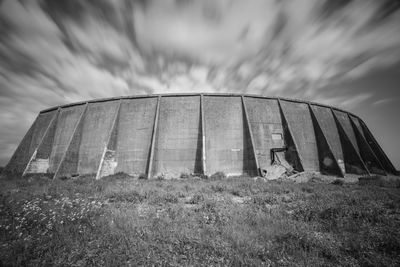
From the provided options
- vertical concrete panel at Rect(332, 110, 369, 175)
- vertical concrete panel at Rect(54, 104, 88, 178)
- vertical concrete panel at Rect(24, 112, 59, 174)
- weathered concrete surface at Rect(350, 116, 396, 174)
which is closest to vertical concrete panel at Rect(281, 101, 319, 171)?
vertical concrete panel at Rect(332, 110, 369, 175)

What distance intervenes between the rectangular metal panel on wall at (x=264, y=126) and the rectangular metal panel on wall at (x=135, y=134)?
26.7 feet

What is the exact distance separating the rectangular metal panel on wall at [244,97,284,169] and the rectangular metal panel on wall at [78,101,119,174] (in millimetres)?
11509

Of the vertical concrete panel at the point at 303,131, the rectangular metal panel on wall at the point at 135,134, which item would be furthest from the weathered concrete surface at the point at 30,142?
the vertical concrete panel at the point at 303,131

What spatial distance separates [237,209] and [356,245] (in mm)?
2458

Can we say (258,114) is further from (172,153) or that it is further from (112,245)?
(112,245)

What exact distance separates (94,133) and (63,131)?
150 inches

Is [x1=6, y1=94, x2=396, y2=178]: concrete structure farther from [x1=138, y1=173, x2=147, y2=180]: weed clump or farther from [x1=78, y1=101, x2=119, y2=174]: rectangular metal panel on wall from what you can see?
[x1=138, y1=173, x2=147, y2=180]: weed clump

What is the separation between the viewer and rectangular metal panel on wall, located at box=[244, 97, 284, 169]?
12687 millimetres

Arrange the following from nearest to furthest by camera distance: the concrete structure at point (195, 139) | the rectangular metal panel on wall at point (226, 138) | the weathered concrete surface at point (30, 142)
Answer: the rectangular metal panel on wall at point (226, 138)
the concrete structure at point (195, 139)
the weathered concrete surface at point (30, 142)

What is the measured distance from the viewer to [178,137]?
507 inches

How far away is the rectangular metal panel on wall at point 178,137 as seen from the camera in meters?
12.2

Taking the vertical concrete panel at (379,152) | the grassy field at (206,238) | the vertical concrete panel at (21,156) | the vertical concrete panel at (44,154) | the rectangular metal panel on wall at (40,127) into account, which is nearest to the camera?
the grassy field at (206,238)

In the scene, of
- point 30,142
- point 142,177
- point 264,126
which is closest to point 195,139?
point 142,177

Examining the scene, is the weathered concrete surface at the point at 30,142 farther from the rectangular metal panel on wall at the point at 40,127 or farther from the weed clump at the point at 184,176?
the weed clump at the point at 184,176
